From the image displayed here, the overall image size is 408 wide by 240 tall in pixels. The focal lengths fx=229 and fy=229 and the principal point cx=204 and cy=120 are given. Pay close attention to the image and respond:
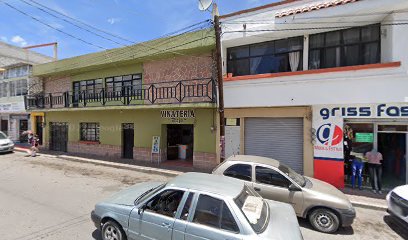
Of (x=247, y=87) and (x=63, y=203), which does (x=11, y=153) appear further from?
(x=247, y=87)

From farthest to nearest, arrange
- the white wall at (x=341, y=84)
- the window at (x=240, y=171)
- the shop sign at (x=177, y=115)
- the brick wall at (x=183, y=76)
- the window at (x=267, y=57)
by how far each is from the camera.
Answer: the shop sign at (x=177, y=115), the brick wall at (x=183, y=76), the window at (x=267, y=57), the white wall at (x=341, y=84), the window at (x=240, y=171)

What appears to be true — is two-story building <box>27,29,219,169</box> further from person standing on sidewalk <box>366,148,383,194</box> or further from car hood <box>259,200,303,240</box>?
car hood <box>259,200,303,240</box>

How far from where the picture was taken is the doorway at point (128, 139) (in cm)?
1409

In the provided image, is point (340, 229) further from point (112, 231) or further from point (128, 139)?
point (128, 139)

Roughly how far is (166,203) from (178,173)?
658cm

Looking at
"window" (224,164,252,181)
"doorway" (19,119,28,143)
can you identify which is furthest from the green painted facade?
"doorway" (19,119,28,143)

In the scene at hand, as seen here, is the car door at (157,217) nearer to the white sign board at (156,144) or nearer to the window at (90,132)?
the white sign board at (156,144)

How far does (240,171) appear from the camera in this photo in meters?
6.00

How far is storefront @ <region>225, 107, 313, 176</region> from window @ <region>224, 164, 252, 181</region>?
415 centimetres

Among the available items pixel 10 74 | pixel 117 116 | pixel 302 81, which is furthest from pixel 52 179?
pixel 10 74

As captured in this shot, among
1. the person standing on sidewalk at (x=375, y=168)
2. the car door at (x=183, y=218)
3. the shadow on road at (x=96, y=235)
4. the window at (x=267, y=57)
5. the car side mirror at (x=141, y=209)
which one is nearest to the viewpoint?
the car door at (x=183, y=218)

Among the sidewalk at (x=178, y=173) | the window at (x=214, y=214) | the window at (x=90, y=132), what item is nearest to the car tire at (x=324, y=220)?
the sidewalk at (x=178, y=173)

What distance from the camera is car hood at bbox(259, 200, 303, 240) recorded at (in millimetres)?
3359

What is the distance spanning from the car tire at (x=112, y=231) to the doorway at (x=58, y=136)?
15.1 meters
